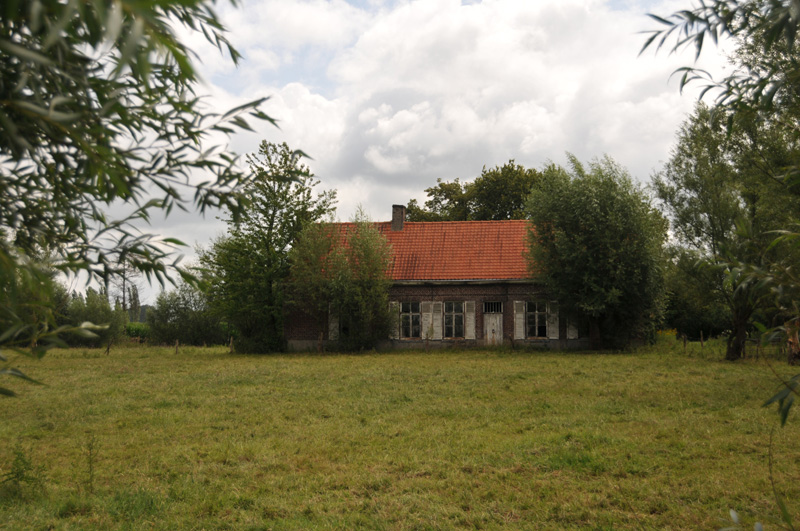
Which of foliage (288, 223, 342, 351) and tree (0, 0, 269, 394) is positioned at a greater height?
foliage (288, 223, 342, 351)

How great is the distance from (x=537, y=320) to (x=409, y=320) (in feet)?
18.9

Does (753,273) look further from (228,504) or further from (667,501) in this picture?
(228,504)

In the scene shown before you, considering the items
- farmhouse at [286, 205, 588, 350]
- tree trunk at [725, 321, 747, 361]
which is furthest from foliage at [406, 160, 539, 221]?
tree trunk at [725, 321, 747, 361]

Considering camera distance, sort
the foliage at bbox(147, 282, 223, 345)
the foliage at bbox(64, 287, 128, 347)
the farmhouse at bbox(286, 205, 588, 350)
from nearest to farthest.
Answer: the farmhouse at bbox(286, 205, 588, 350), the foliage at bbox(64, 287, 128, 347), the foliage at bbox(147, 282, 223, 345)

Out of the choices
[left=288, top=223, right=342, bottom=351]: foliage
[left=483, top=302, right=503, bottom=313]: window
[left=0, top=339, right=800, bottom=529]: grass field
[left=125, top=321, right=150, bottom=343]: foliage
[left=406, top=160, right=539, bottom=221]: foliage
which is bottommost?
[left=0, top=339, right=800, bottom=529]: grass field

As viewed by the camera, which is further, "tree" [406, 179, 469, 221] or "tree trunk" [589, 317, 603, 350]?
"tree" [406, 179, 469, 221]

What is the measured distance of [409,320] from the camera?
94.4ft

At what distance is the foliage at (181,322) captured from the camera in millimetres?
40719

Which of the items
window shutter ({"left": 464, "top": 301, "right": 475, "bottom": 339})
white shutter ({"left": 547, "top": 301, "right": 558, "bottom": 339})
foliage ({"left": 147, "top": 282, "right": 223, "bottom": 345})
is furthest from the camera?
foliage ({"left": 147, "top": 282, "right": 223, "bottom": 345})

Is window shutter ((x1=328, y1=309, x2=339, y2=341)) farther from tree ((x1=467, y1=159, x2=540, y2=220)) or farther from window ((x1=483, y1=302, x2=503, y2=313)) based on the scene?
tree ((x1=467, y1=159, x2=540, y2=220))

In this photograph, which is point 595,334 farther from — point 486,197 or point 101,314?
point 101,314

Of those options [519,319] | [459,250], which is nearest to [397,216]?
[459,250]

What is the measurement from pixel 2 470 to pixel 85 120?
6.31m

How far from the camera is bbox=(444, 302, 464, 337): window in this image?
2838 cm
